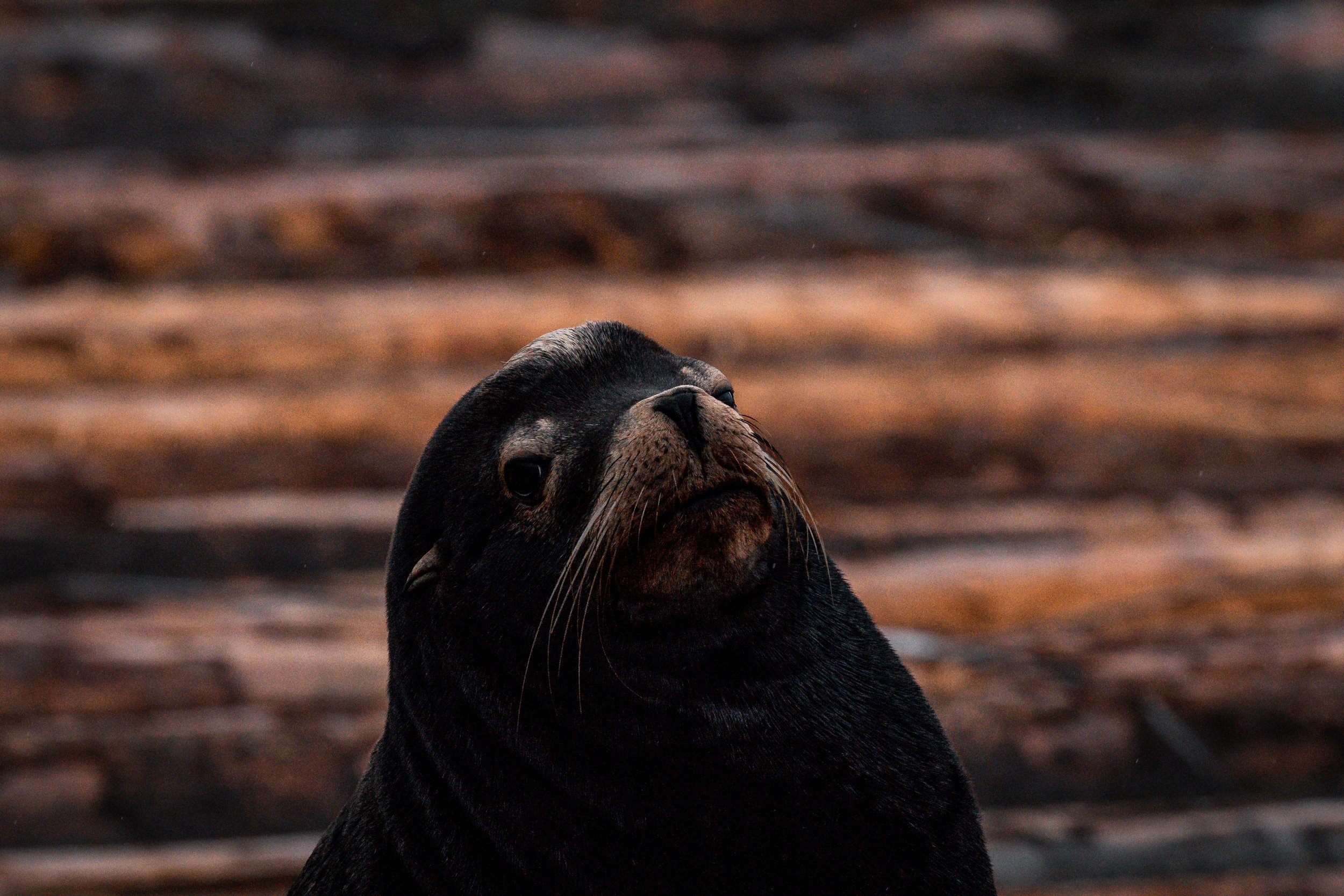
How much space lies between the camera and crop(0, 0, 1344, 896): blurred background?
8.58ft

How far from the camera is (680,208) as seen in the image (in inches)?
108

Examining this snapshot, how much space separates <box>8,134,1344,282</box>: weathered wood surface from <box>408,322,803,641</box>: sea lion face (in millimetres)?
1306

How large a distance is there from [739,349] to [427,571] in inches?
55.6

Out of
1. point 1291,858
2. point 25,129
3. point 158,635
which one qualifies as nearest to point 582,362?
point 158,635

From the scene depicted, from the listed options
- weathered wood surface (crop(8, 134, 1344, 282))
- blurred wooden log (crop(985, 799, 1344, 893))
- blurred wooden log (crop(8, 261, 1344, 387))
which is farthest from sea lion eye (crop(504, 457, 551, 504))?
blurred wooden log (crop(985, 799, 1344, 893))

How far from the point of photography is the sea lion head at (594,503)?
125 cm

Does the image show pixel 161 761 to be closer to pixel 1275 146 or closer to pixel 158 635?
pixel 158 635

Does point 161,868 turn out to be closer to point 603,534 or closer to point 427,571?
point 427,571

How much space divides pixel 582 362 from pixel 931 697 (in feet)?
5.07

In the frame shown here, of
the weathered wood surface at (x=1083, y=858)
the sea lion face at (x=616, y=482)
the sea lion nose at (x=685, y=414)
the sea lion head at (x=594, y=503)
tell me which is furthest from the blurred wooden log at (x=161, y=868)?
the sea lion nose at (x=685, y=414)

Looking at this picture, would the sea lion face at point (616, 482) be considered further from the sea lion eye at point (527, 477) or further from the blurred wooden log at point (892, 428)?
the blurred wooden log at point (892, 428)

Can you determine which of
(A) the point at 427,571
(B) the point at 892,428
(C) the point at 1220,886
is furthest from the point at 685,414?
(C) the point at 1220,886

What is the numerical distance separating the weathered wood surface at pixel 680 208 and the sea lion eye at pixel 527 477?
1.42 metres

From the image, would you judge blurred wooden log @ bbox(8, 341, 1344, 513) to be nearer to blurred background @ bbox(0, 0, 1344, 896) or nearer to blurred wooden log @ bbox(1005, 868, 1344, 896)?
blurred background @ bbox(0, 0, 1344, 896)
